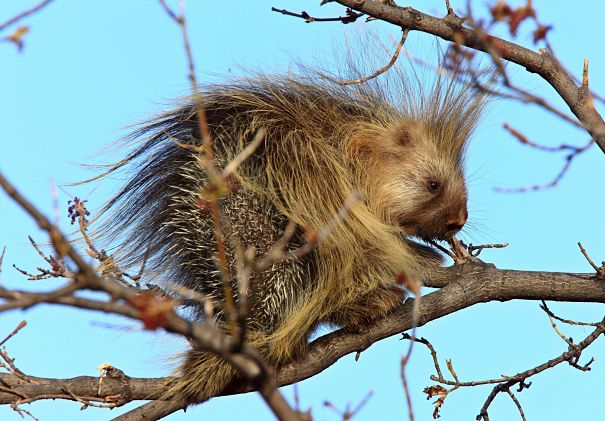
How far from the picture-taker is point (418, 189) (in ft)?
12.1

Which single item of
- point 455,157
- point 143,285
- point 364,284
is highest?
point 455,157

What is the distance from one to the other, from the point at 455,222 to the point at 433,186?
0.19 meters

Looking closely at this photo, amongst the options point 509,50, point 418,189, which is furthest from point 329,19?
point 418,189

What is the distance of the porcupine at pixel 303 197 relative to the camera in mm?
3064

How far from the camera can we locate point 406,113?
387 centimetres

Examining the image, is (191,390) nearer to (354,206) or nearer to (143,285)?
(143,285)

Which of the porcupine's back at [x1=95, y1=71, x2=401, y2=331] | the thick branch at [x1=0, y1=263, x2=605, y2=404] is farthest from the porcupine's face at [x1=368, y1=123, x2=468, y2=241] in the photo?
the thick branch at [x1=0, y1=263, x2=605, y2=404]

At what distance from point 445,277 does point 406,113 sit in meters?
0.89

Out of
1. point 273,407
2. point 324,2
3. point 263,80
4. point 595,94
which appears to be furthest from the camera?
point 263,80

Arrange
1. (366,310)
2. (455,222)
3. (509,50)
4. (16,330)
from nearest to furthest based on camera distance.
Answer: (16,330) < (509,50) < (366,310) < (455,222)

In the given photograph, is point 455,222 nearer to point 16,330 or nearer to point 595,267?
point 595,267

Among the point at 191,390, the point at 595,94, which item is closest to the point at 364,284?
the point at 191,390

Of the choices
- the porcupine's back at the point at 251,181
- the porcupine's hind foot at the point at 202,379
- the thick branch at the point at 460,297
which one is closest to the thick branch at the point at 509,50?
the thick branch at the point at 460,297

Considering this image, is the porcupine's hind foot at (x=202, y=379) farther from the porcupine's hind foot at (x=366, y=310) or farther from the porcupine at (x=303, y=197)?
the porcupine's hind foot at (x=366, y=310)
